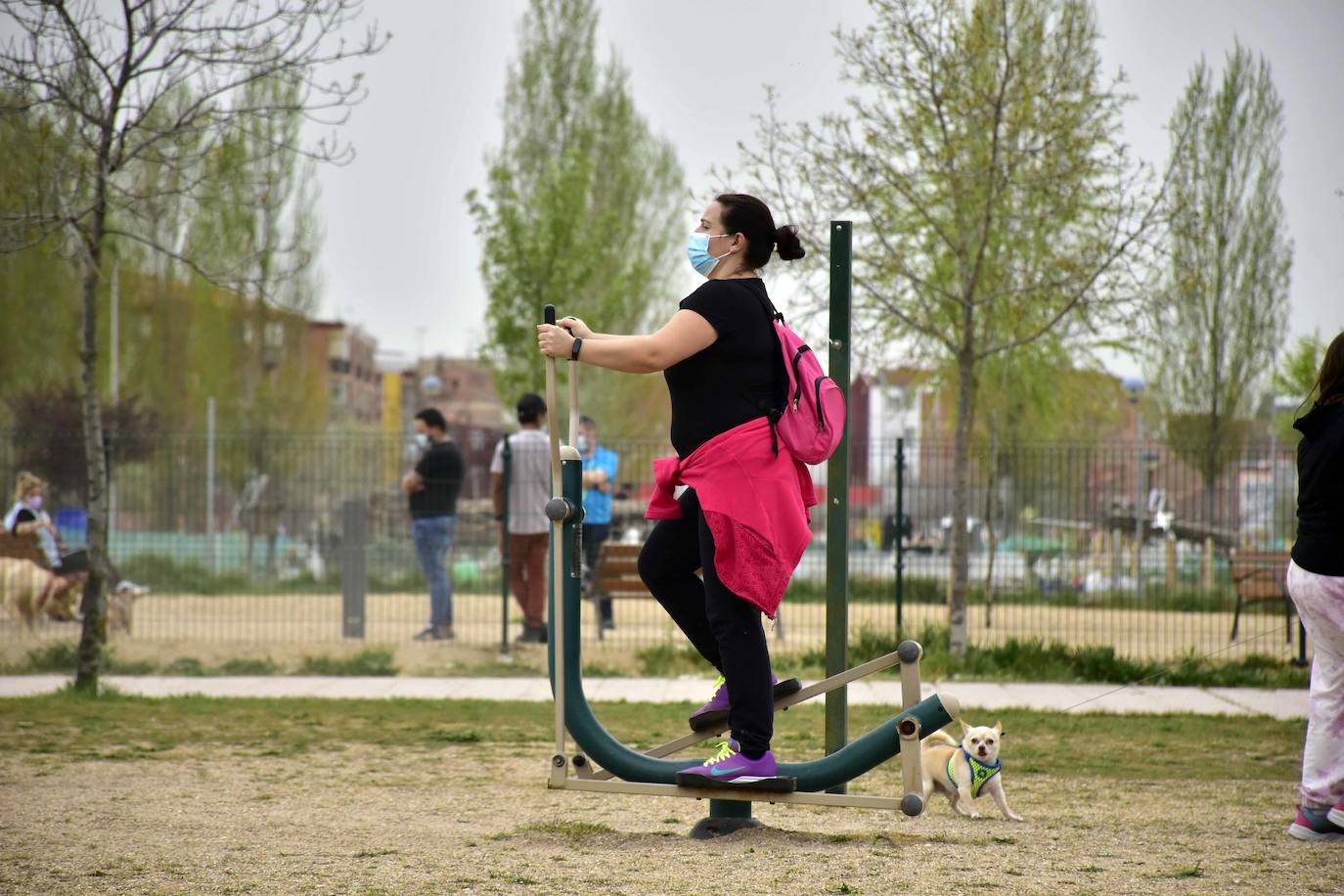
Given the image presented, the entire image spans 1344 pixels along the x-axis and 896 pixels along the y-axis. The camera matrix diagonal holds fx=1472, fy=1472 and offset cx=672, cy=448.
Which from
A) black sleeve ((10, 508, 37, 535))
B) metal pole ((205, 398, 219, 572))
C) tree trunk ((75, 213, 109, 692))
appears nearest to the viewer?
tree trunk ((75, 213, 109, 692))

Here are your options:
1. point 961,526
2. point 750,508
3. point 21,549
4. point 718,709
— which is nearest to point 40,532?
point 21,549

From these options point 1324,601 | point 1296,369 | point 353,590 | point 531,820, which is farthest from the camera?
point 1296,369

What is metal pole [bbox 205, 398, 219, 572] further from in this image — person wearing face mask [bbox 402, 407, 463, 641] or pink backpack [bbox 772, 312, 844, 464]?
pink backpack [bbox 772, 312, 844, 464]

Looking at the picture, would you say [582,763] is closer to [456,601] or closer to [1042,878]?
[1042,878]

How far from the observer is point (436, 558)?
1327cm

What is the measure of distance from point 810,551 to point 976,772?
1226cm

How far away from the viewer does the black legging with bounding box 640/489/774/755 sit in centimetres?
475

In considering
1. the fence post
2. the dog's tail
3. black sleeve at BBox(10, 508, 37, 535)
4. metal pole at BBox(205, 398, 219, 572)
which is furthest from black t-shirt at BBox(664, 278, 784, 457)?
metal pole at BBox(205, 398, 219, 572)

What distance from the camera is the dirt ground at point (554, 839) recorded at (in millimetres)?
4430

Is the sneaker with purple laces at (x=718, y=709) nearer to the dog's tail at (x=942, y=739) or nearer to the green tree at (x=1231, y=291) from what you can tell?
the dog's tail at (x=942, y=739)

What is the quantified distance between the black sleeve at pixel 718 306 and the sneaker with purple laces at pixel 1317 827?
282cm

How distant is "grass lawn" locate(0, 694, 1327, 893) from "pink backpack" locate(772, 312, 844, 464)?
4.36 ft

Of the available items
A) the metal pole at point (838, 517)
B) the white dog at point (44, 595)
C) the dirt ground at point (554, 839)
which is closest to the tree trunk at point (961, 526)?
the dirt ground at point (554, 839)

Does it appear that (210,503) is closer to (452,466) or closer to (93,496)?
(452,466)
